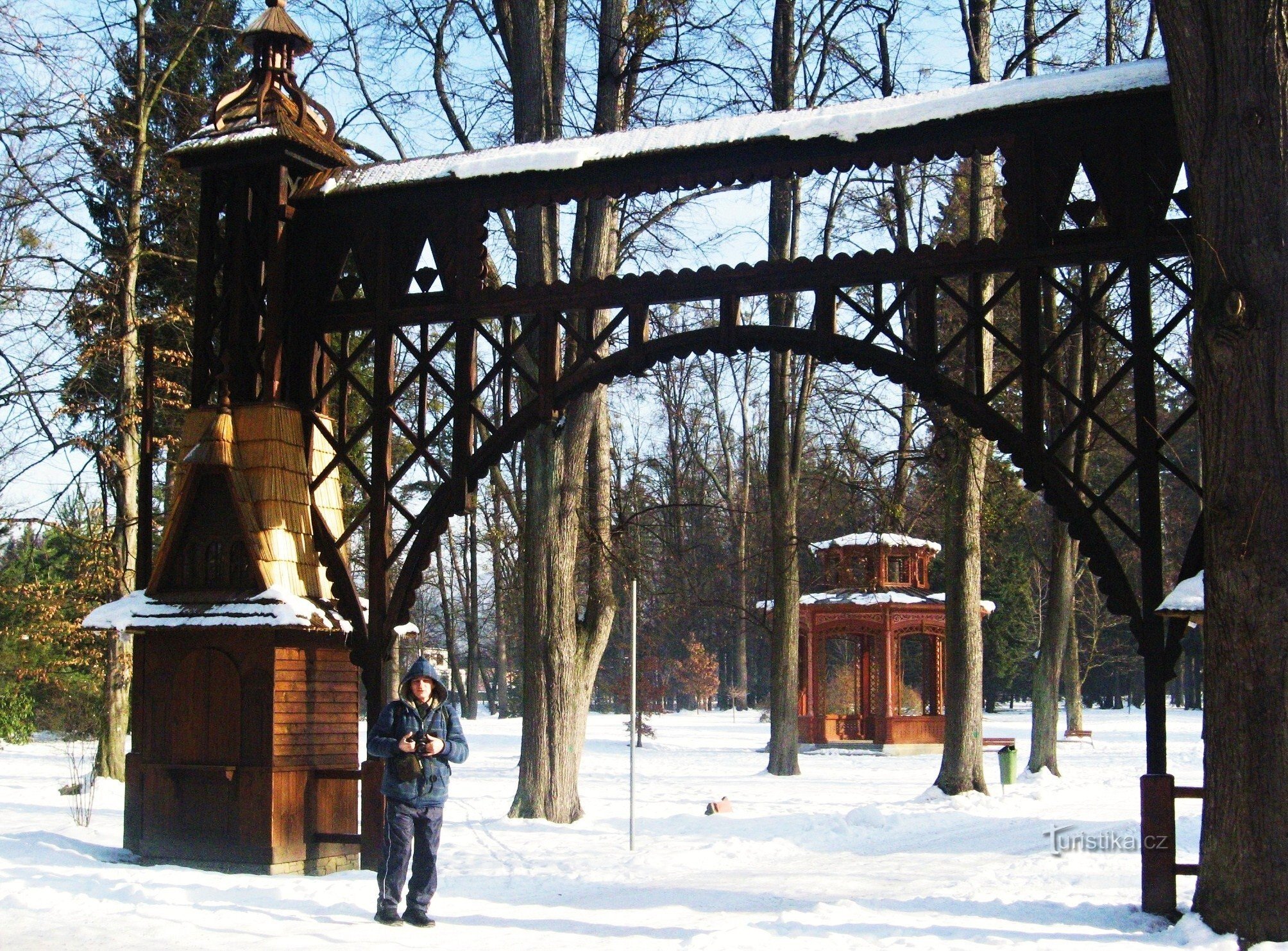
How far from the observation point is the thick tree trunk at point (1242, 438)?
8.03 metres

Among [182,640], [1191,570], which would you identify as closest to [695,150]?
[1191,570]

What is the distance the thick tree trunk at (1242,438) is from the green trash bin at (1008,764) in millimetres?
11649

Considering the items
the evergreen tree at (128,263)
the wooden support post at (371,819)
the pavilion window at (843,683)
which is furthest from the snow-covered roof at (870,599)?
the wooden support post at (371,819)

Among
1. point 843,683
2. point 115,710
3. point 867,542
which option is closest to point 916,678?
point 843,683

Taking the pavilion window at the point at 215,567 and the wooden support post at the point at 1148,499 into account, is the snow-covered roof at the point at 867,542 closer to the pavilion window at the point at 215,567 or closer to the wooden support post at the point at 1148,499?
the pavilion window at the point at 215,567

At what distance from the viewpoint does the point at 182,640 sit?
38.1ft

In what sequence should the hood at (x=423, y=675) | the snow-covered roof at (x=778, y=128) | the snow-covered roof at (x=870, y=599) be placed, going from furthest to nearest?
the snow-covered roof at (x=870, y=599), the snow-covered roof at (x=778, y=128), the hood at (x=423, y=675)

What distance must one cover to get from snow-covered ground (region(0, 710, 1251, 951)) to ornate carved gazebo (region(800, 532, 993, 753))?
12.6 metres

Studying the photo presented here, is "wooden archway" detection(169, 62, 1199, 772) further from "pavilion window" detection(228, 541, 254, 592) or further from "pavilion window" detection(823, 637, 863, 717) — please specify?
"pavilion window" detection(823, 637, 863, 717)

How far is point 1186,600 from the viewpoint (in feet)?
29.1

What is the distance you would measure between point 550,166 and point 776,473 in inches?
502

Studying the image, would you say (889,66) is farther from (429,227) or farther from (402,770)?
(402,770)
